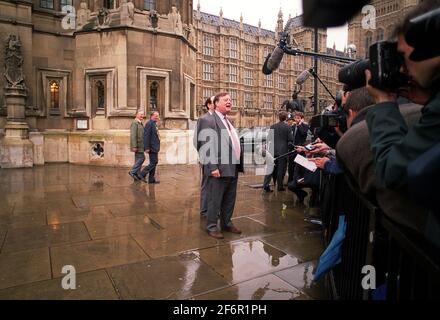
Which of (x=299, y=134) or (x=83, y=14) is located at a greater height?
(x=83, y=14)

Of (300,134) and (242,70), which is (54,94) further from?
(242,70)

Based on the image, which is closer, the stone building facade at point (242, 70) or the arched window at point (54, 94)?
the arched window at point (54, 94)

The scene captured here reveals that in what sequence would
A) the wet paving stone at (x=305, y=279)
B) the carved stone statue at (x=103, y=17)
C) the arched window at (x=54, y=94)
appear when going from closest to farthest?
the wet paving stone at (x=305, y=279)
the carved stone statue at (x=103, y=17)
the arched window at (x=54, y=94)

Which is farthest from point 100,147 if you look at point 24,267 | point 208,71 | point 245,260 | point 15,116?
point 208,71

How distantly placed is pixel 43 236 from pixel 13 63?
9371 millimetres

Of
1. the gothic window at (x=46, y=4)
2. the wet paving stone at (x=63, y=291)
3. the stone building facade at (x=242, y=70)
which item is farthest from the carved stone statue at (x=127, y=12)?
the stone building facade at (x=242, y=70)

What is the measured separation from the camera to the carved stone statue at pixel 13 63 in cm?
1095

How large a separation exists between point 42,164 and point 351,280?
12.0 meters

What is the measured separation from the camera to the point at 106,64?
37.8 ft

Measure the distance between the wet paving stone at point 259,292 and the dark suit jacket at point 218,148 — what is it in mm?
1625

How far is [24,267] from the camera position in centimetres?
321

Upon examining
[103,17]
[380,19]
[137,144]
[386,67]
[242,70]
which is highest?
[242,70]

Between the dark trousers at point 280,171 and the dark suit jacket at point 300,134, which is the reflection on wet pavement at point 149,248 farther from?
the dark suit jacket at point 300,134
